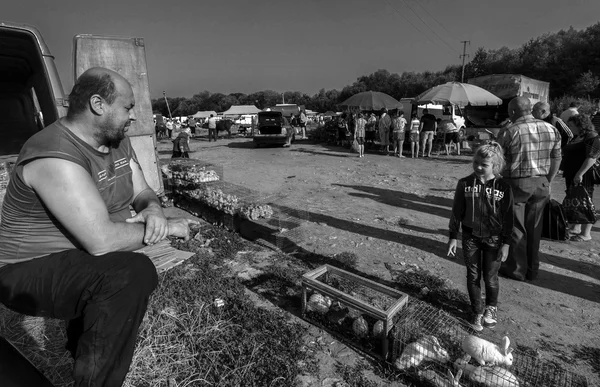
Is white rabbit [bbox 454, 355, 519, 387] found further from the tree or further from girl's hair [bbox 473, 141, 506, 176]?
the tree

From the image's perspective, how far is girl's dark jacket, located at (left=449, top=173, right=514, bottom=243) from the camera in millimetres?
3260

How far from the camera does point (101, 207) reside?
5.35ft

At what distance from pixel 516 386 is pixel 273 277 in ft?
9.31

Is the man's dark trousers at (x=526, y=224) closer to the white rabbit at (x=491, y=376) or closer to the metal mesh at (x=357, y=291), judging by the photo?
the metal mesh at (x=357, y=291)

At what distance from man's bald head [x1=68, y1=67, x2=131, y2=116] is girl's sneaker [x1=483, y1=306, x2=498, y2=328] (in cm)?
380

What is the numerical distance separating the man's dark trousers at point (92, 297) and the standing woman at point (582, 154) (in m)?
5.77

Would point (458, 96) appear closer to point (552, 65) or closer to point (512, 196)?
point (512, 196)

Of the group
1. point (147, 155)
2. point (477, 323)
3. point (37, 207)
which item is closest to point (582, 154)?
point (477, 323)

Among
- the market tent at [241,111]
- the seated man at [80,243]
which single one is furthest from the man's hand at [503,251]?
the market tent at [241,111]

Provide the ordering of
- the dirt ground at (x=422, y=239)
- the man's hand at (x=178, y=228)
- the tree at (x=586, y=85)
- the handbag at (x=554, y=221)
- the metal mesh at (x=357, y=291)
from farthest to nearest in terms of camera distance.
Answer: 1. the tree at (x=586, y=85)
2. the handbag at (x=554, y=221)
3. the metal mesh at (x=357, y=291)
4. the dirt ground at (x=422, y=239)
5. the man's hand at (x=178, y=228)

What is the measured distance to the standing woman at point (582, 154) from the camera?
4.75m

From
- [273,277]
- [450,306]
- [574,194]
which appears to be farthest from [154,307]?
[574,194]

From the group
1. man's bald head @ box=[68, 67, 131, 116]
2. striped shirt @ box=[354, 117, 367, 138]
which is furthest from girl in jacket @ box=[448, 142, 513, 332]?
striped shirt @ box=[354, 117, 367, 138]

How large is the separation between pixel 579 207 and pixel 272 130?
1596 centimetres
